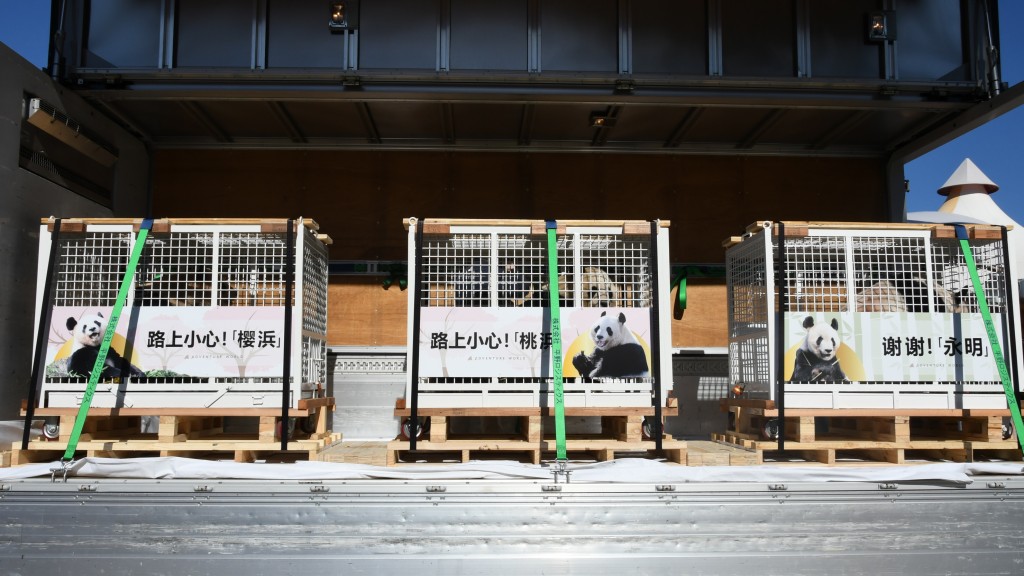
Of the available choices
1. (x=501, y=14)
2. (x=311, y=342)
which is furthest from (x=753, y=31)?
(x=311, y=342)

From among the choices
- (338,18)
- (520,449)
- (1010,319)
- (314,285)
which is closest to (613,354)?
(520,449)

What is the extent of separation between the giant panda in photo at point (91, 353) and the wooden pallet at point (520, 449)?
1.84 meters

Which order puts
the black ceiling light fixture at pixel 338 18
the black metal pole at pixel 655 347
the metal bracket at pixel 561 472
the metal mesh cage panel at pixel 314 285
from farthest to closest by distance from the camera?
1. the black ceiling light fixture at pixel 338 18
2. the metal mesh cage panel at pixel 314 285
3. the black metal pole at pixel 655 347
4. the metal bracket at pixel 561 472

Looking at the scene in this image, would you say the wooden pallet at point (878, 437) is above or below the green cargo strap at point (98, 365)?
below

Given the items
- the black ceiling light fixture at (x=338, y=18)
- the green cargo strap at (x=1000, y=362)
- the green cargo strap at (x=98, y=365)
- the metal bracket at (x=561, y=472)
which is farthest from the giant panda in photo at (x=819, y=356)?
the green cargo strap at (x=98, y=365)

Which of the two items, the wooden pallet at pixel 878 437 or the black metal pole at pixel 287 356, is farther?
the wooden pallet at pixel 878 437

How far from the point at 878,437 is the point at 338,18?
209 inches

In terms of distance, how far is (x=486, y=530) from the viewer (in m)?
4.14

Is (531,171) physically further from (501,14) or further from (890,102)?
(890,102)

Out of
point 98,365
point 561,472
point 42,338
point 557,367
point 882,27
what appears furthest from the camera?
point 882,27

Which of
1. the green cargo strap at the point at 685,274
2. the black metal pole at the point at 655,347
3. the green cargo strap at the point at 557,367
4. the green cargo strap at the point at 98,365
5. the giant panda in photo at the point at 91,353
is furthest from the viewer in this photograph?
the green cargo strap at the point at 685,274

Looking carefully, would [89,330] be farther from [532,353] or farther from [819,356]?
[819,356]

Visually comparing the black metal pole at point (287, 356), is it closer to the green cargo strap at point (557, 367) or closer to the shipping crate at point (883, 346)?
the green cargo strap at point (557, 367)

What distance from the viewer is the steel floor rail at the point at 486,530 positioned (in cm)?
407
